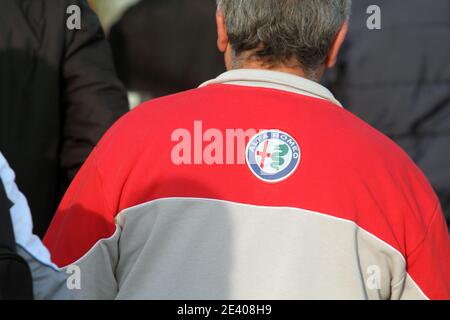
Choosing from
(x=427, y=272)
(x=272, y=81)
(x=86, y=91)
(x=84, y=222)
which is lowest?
(x=427, y=272)

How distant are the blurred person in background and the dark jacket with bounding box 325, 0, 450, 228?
41 cm

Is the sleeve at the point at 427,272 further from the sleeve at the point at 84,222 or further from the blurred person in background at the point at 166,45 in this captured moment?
the blurred person in background at the point at 166,45

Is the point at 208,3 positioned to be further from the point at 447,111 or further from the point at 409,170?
the point at 409,170

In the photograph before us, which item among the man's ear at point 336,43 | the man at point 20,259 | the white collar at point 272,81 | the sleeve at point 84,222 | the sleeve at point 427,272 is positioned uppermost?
the man's ear at point 336,43

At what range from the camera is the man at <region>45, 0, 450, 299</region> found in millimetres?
2172

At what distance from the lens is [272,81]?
7.59ft

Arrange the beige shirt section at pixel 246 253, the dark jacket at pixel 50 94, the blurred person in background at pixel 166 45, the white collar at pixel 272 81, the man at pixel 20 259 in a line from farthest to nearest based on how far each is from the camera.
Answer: the blurred person in background at pixel 166 45
the dark jacket at pixel 50 94
the white collar at pixel 272 81
the beige shirt section at pixel 246 253
the man at pixel 20 259

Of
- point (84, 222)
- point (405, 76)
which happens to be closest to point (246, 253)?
point (84, 222)

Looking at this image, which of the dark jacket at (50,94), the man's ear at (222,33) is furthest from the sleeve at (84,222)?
the dark jacket at (50,94)

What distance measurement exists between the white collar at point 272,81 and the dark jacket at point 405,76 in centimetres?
67

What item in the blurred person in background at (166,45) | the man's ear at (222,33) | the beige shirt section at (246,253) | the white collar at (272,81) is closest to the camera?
the beige shirt section at (246,253)

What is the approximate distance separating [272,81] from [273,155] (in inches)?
7.4

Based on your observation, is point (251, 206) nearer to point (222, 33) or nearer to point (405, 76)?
point (222, 33)

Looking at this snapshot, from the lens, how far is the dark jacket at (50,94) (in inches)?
115
